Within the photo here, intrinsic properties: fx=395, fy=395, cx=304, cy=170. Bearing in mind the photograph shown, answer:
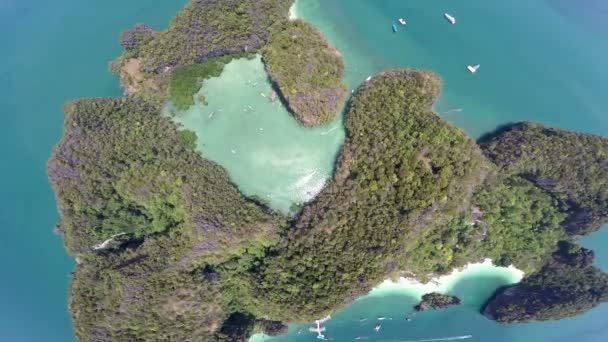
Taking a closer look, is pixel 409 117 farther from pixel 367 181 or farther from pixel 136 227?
pixel 136 227

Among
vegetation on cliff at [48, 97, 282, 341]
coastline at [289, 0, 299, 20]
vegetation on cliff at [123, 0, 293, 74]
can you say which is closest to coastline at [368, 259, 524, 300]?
vegetation on cliff at [48, 97, 282, 341]

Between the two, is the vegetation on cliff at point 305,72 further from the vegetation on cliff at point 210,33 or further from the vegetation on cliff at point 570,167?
the vegetation on cliff at point 570,167

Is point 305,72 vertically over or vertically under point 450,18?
under

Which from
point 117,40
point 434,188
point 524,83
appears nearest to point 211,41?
point 117,40

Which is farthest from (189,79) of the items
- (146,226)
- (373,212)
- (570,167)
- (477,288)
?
(570,167)

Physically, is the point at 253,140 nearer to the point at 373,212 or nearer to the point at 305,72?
the point at 305,72

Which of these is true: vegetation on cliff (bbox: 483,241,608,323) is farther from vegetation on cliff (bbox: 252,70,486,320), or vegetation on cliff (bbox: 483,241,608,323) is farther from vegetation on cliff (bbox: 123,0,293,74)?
vegetation on cliff (bbox: 123,0,293,74)

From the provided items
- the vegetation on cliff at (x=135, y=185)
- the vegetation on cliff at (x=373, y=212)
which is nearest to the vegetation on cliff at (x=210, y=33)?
the vegetation on cliff at (x=135, y=185)
